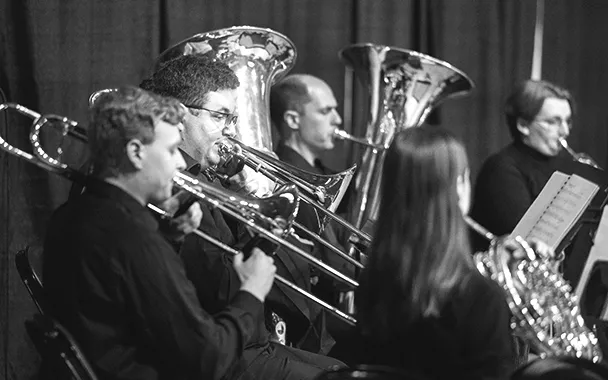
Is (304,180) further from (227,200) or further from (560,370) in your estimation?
(560,370)

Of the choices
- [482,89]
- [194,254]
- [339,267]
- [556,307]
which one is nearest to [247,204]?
[194,254]

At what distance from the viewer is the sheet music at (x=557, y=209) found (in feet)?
11.6

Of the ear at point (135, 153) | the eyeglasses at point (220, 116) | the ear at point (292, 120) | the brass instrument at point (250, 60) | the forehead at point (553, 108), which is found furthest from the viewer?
the ear at point (292, 120)

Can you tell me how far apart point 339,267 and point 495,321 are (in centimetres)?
172

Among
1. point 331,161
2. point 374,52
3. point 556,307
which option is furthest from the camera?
point 331,161

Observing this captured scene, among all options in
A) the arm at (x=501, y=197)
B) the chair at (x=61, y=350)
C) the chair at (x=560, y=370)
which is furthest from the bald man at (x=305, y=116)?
the chair at (x=560, y=370)

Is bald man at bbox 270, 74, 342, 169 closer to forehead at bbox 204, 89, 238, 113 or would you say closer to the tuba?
the tuba

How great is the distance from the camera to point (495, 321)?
195 centimetres

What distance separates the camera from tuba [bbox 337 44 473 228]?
4.26 m

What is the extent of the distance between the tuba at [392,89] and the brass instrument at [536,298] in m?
1.82

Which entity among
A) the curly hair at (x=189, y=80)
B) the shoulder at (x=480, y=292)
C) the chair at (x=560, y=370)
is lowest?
the chair at (x=560, y=370)

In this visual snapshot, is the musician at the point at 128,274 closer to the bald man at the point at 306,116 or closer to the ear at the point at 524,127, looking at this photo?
the bald man at the point at 306,116

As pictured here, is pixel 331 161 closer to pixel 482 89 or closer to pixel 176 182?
pixel 482 89

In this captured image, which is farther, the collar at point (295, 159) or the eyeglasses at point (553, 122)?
the eyeglasses at point (553, 122)
